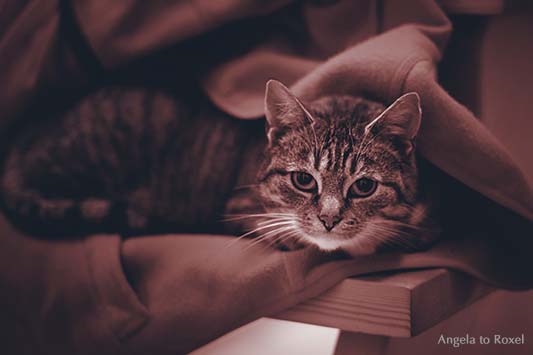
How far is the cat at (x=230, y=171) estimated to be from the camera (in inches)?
33.7

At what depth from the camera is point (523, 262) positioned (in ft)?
2.88

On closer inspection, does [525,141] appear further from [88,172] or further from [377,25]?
[88,172]

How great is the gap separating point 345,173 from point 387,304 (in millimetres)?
242

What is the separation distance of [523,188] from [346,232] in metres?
0.32

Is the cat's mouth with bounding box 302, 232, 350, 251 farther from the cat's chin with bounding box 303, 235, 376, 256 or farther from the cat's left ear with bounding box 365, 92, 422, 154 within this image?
the cat's left ear with bounding box 365, 92, 422, 154

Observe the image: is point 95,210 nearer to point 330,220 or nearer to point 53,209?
point 53,209

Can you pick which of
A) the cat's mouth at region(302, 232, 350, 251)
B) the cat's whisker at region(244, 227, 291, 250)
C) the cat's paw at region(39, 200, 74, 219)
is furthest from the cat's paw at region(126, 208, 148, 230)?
the cat's mouth at region(302, 232, 350, 251)

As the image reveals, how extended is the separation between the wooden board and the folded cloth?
0.02 meters

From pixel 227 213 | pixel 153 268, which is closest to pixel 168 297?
pixel 153 268

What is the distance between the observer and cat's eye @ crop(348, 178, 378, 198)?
86 cm

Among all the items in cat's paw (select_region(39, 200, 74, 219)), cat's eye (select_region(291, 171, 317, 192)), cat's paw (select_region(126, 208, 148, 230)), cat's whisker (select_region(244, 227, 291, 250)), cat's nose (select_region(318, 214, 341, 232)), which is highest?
cat's eye (select_region(291, 171, 317, 192))

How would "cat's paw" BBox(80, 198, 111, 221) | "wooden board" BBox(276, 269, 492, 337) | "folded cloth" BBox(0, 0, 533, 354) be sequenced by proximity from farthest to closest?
"cat's paw" BBox(80, 198, 111, 221) < "folded cloth" BBox(0, 0, 533, 354) < "wooden board" BBox(276, 269, 492, 337)

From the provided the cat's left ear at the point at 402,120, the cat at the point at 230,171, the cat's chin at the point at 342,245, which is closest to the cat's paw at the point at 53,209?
the cat at the point at 230,171

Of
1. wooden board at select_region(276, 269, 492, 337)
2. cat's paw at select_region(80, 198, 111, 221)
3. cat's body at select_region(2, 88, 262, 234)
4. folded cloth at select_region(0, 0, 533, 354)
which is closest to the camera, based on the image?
wooden board at select_region(276, 269, 492, 337)
